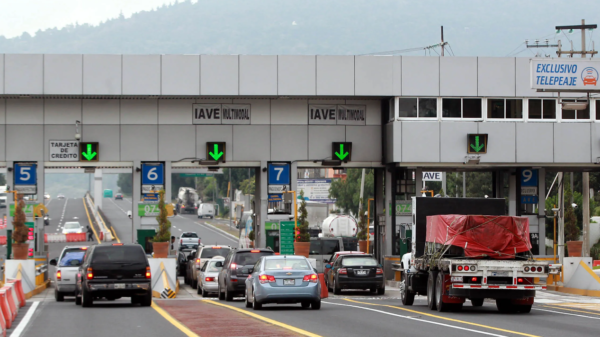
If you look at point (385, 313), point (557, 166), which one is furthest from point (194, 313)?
point (557, 166)

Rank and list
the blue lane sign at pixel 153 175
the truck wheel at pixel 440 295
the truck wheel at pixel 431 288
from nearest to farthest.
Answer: the truck wheel at pixel 440 295
the truck wheel at pixel 431 288
the blue lane sign at pixel 153 175

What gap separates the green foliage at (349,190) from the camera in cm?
9088

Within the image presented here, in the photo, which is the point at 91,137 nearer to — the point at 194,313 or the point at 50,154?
the point at 50,154

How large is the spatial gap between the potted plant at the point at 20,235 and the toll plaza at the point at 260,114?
3.16m

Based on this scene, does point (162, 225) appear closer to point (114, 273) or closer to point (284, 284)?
point (114, 273)

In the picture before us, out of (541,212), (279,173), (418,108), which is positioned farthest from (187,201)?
(418,108)

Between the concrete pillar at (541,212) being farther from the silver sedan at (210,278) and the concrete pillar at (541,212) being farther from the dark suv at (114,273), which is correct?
the dark suv at (114,273)

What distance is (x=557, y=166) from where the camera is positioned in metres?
38.3

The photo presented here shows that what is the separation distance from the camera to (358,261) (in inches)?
1220

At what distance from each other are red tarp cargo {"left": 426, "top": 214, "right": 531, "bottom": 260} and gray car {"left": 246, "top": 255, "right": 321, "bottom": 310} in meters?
3.36

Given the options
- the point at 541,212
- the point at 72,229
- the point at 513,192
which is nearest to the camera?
the point at 541,212

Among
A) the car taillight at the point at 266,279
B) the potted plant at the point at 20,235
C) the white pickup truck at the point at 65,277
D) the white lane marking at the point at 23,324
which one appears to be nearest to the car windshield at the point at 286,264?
the car taillight at the point at 266,279

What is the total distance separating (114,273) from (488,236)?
30.6 ft

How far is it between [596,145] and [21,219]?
2465 cm
